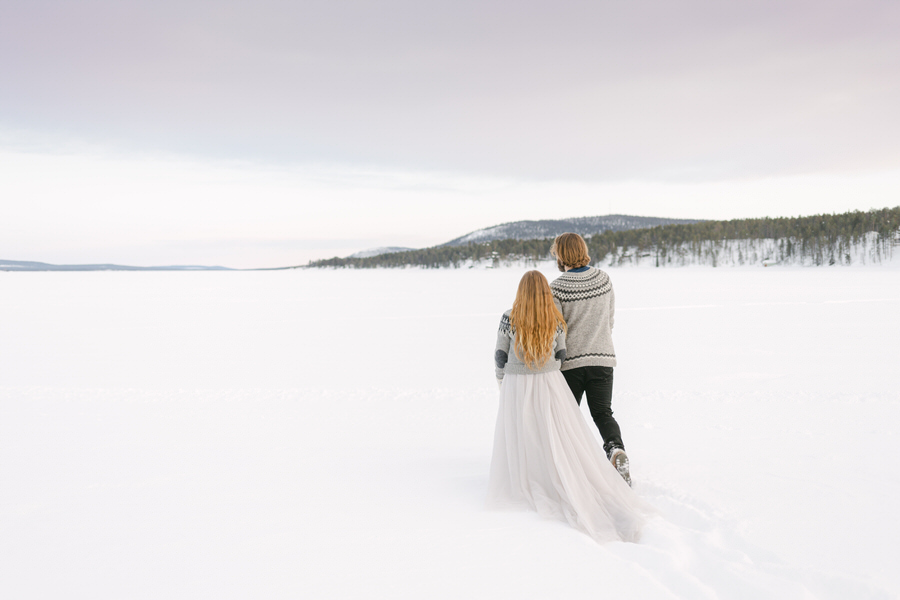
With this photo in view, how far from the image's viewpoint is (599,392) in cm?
371

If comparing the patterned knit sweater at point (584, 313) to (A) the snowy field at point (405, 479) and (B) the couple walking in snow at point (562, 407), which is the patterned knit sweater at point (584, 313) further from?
(A) the snowy field at point (405, 479)

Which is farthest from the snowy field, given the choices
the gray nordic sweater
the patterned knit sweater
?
the patterned knit sweater

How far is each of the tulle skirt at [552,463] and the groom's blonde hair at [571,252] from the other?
755 millimetres

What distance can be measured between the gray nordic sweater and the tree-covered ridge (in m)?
63.0

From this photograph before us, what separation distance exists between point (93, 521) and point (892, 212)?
246ft

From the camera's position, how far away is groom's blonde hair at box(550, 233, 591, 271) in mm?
3629

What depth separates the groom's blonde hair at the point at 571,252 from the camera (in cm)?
363

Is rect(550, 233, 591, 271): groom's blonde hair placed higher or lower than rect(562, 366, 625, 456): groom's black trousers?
higher

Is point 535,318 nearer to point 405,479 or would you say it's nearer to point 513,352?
point 513,352

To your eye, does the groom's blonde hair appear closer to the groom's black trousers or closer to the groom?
the groom

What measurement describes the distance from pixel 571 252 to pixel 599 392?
3.24ft

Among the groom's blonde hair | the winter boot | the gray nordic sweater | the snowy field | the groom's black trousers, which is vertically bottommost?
the snowy field

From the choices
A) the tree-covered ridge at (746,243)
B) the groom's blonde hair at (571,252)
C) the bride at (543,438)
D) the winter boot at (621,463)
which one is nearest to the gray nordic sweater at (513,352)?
the bride at (543,438)

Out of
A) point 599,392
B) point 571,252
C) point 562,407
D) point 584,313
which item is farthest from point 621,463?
point 571,252
